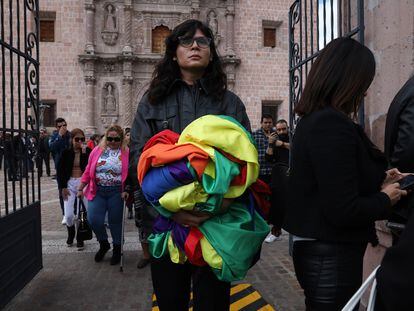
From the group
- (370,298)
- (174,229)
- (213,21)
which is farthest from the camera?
(213,21)

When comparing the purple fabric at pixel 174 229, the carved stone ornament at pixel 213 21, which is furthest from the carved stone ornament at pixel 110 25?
the purple fabric at pixel 174 229

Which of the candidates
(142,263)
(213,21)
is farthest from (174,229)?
(213,21)

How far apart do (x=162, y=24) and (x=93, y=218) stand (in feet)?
65.9

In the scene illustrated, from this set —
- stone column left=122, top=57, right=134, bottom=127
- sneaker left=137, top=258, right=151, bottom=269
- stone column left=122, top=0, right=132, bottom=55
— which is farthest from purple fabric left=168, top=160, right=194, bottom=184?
stone column left=122, top=0, right=132, bottom=55

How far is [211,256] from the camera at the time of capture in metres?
1.80

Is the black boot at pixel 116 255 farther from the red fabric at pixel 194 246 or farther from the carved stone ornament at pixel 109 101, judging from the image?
the carved stone ornament at pixel 109 101

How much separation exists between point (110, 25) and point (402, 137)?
23.4 metres

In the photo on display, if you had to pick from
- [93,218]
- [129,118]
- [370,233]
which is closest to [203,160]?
[370,233]

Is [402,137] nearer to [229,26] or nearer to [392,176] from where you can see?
[392,176]

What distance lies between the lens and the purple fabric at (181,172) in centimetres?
173

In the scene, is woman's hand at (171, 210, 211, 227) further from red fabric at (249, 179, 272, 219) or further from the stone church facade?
the stone church facade

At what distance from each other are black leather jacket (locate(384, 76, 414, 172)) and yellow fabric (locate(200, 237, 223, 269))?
2.88ft

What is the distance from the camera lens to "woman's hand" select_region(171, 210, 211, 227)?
5.98 feet

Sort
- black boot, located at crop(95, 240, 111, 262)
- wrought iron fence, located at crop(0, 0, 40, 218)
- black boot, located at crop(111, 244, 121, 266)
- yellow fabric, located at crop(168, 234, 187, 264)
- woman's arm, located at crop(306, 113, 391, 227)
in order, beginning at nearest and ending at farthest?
woman's arm, located at crop(306, 113, 391, 227) < yellow fabric, located at crop(168, 234, 187, 264) < wrought iron fence, located at crop(0, 0, 40, 218) < black boot, located at crop(111, 244, 121, 266) < black boot, located at crop(95, 240, 111, 262)
